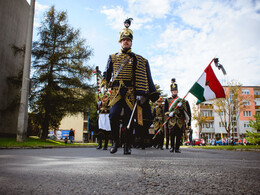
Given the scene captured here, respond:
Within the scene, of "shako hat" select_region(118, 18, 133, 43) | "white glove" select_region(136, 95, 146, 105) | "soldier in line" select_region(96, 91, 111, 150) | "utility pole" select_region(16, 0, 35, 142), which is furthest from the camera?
"utility pole" select_region(16, 0, 35, 142)

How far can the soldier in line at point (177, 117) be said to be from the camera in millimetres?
8188

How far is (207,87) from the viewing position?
7.24 meters

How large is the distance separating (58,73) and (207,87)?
1804 centimetres

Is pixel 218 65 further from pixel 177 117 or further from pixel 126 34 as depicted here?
pixel 126 34

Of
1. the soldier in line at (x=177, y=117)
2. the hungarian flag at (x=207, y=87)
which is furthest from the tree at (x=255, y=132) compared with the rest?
the hungarian flag at (x=207, y=87)

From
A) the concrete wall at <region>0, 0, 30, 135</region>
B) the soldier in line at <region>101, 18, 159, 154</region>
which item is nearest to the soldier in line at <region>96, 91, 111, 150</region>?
the soldier in line at <region>101, 18, 159, 154</region>

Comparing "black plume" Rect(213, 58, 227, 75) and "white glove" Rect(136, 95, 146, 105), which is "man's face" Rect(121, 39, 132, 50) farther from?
"black plume" Rect(213, 58, 227, 75)

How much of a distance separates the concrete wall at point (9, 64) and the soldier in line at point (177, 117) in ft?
56.4

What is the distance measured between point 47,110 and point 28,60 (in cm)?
945

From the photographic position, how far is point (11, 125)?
23031 mm

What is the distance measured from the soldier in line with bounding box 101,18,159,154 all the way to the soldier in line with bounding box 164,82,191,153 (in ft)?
9.74

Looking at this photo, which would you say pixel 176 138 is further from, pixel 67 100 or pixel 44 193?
pixel 67 100

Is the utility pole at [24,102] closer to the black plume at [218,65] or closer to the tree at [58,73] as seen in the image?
the tree at [58,73]

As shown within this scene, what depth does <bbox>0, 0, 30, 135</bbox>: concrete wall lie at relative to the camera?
69.7ft
